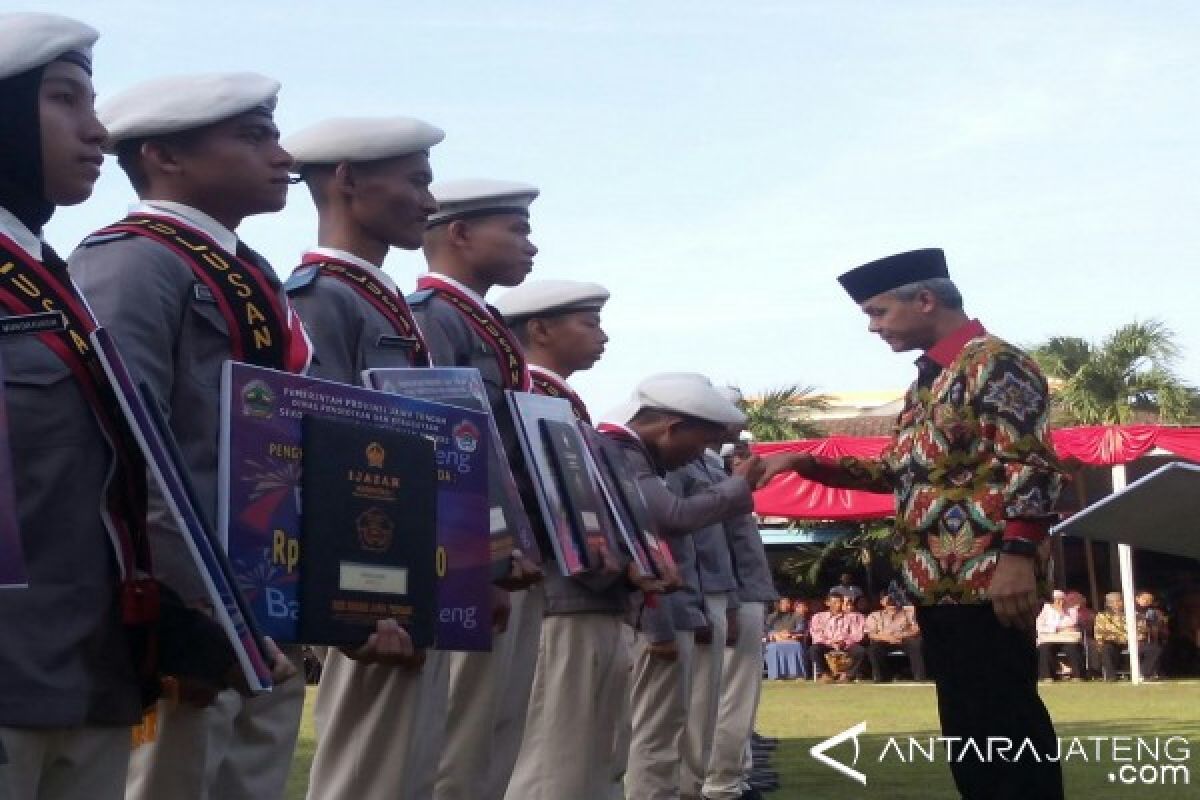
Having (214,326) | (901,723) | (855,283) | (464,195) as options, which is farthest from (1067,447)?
(214,326)

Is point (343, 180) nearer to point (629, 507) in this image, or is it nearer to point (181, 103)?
point (181, 103)

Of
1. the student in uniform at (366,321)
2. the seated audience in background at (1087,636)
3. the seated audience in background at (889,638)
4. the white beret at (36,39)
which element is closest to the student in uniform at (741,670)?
the student in uniform at (366,321)

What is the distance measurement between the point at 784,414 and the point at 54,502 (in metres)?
31.6

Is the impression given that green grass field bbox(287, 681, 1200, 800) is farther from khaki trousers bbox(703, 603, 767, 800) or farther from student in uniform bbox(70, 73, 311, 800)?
student in uniform bbox(70, 73, 311, 800)

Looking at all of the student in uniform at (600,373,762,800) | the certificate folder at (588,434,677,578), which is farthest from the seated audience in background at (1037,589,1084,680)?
the certificate folder at (588,434,677,578)

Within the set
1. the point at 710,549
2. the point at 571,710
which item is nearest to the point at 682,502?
the point at 571,710

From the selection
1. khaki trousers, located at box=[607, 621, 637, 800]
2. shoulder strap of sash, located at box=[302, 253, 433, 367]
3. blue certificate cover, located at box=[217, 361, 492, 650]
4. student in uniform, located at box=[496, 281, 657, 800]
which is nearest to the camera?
blue certificate cover, located at box=[217, 361, 492, 650]

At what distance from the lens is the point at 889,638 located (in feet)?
86.1

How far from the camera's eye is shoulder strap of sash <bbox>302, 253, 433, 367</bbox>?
184 inches

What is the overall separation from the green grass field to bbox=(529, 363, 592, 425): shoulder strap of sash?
2796 mm

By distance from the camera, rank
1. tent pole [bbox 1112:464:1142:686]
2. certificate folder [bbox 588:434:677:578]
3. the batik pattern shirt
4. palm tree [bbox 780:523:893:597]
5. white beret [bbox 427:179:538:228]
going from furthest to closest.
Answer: palm tree [bbox 780:523:893:597]
tent pole [bbox 1112:464:1142:686]
the batik pattern shirt
certificate folder [bbox 588:434:677:578]
white beret [bbox 427:179:538:228]

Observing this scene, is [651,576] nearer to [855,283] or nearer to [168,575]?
[855,283]

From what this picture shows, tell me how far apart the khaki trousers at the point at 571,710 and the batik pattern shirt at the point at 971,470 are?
1062mm

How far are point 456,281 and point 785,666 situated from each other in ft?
73.5
